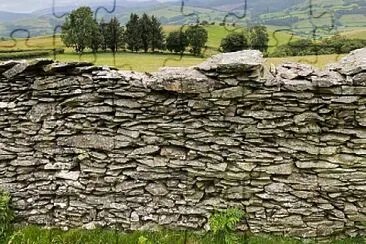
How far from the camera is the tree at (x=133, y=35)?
Result: 9.90 m

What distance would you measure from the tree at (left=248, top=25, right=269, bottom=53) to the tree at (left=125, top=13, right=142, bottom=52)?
89.7 inches

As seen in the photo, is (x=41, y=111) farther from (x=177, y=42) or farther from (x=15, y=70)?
(x=177, y=42)

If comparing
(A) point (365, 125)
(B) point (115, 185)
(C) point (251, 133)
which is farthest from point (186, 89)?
(A) point (365, 125)

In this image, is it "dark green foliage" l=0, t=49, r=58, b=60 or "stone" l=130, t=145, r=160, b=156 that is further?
"dark green foliage" l=0, t=49, r=58, b=60

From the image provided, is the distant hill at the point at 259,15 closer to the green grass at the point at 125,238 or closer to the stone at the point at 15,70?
the stone at the point at 15,70

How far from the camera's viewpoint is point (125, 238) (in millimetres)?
8445

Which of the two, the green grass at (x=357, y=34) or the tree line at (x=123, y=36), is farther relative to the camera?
the green grass at (x=357, y=34)

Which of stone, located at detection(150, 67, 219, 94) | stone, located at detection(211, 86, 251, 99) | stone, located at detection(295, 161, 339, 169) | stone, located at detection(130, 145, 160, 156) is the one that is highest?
stone, located at detection(150, 67, 219, 94)

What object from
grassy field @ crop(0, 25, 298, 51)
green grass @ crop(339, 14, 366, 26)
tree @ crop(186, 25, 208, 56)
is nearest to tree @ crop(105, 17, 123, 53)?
grassy field @ crop(0, 25, 298, 51)

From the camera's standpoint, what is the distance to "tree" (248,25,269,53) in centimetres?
1013

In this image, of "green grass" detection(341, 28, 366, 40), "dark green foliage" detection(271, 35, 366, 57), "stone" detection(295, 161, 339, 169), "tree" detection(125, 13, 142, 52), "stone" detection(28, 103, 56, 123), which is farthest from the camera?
"green grass" detection(341, 28, 366, 40)

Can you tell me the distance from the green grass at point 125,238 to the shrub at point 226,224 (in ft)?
0.53

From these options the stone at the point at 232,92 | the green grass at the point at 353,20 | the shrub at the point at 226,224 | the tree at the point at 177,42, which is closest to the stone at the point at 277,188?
the shrub at the point at 226,224

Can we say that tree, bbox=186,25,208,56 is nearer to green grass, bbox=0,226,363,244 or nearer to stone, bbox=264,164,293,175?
stone, bbox=264,164,293,175
